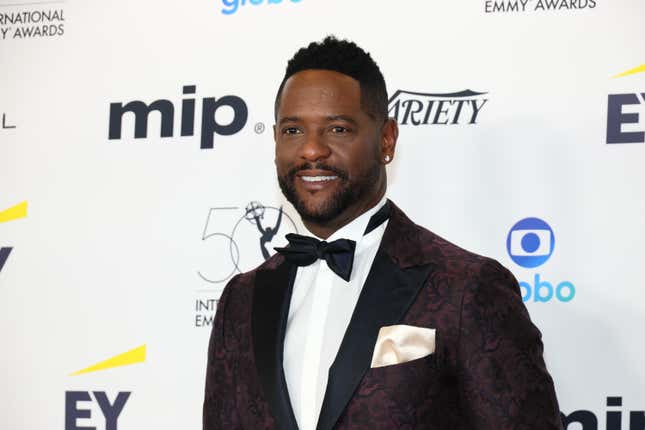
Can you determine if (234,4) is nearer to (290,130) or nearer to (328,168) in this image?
(290,130)

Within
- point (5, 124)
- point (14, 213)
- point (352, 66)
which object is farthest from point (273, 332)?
point (5, 124)

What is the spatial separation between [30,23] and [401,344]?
2016 mm

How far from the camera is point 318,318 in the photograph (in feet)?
6.00

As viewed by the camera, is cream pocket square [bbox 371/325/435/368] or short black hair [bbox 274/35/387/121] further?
short black hair [bbox 274/35/387/121]

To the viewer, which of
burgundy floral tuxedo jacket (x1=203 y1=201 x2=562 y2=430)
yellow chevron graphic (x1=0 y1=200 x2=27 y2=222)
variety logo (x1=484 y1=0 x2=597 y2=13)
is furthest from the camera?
yellow chevron graphic (x1=0 y1=200 x2=27 y2=222)

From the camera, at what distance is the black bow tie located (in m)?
1.82

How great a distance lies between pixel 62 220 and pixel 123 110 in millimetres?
410

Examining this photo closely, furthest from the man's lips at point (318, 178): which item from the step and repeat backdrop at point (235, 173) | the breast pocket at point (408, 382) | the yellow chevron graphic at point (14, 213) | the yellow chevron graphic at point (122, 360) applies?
the yellow chevron graphic at point (14, 213)

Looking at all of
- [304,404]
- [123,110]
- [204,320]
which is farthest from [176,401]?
[304,404]

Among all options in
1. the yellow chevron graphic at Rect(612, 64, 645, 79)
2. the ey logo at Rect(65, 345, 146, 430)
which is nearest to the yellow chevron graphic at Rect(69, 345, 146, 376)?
the ey logo at Rect(65, 345, 146, 430)

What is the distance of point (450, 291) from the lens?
168 centimetres

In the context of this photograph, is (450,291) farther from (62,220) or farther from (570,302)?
(62,220)

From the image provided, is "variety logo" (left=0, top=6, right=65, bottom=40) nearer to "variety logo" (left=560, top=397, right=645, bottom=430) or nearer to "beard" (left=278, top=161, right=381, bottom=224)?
"beard" (left=278, top=161, right=381, bottom=224)

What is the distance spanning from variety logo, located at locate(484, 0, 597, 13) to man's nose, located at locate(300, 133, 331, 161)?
1.08 metres
